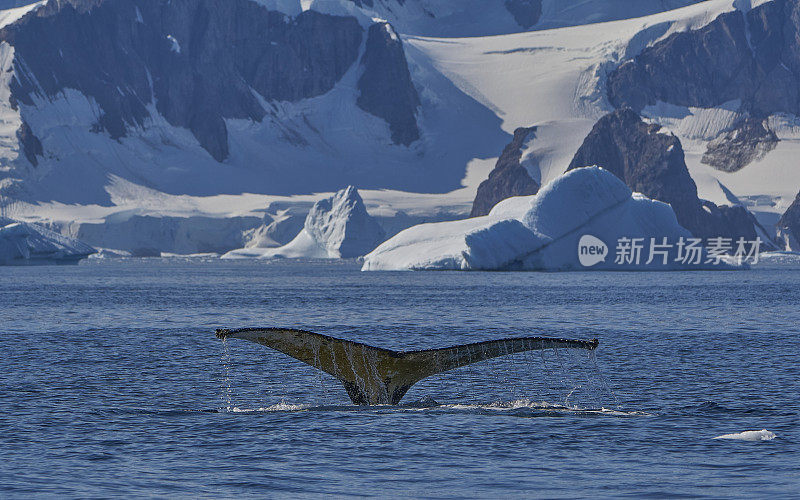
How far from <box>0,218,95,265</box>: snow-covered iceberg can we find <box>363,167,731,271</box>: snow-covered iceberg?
4323 centimetres

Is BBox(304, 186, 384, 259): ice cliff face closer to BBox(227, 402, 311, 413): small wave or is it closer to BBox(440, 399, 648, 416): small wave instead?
BBox(227, 402, 311, 413): small wave

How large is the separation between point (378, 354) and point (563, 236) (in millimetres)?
93380

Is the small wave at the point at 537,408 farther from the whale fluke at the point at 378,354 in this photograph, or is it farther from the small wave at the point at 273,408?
the small wave at the point at 273,408

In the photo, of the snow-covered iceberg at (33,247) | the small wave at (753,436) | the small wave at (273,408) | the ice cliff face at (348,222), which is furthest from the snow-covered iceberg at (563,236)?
the small wave at (753,436)

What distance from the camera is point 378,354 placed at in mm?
22172

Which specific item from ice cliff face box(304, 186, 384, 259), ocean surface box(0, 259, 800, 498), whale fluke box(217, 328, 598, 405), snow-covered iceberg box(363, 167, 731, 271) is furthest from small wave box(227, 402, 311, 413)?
ice cliff face box(304, 186, 384, 259)

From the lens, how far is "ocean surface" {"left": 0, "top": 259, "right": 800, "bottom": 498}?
1888cm

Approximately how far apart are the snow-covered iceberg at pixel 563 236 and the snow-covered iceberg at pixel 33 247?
142 ft

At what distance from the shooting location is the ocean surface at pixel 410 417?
743 inches

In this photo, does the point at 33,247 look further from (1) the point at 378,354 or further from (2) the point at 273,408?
(1) the point at 378,354

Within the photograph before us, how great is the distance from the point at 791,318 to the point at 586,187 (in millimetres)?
56856

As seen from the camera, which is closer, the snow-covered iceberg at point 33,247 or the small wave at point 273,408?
the small wave at point 273,408

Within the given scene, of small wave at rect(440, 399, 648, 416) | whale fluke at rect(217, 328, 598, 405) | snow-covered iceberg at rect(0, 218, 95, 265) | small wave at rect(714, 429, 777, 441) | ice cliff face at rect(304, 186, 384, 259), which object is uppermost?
ice cliff face at rect(304, 186, 384, 259)

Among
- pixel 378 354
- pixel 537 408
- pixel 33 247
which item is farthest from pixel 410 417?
pixel 33 247
